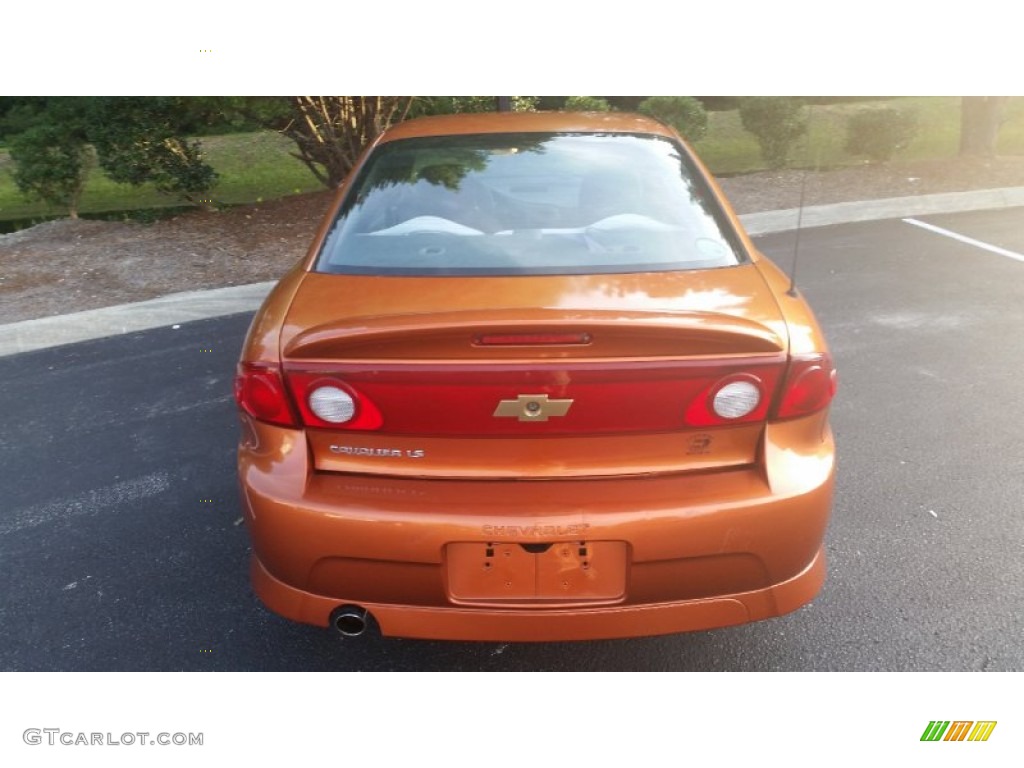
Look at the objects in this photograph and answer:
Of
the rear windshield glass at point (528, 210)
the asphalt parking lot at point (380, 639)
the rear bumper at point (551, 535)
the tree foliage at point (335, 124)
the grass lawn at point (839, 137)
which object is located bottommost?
the grass lawn at point (839, 137)

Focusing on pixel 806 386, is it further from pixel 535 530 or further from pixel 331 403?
pixel 331 403

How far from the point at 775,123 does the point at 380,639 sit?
35.0ft

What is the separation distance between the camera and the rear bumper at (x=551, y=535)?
190cm

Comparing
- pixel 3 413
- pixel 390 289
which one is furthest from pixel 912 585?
pixel 3 413

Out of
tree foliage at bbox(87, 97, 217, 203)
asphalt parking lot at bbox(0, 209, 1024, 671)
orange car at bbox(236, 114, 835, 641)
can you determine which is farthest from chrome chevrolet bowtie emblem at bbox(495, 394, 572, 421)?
tree foliage at bbox(87, 97, 217, 203)

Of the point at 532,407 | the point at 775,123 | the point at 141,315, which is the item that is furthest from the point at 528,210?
the point at 775,123

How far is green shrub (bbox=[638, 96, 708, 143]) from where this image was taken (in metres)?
11.6

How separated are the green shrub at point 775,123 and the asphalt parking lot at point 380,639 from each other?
625 cm

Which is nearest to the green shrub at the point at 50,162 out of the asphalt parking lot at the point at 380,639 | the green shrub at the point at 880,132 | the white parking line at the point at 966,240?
the asphalt parking lot at the point at 380,639

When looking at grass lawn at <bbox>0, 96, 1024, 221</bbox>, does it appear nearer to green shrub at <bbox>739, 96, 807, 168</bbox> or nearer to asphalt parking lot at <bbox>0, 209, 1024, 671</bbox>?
green shrub at <bbox>739, 96, 807, 168</bbox>

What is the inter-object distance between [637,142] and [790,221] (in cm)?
618

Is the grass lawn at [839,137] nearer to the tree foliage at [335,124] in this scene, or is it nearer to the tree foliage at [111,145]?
the tree foliage at [335,124]

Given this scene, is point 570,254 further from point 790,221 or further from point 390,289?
point 790,221
